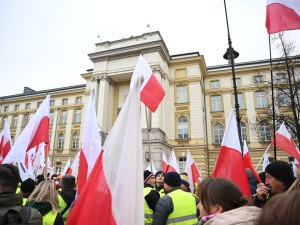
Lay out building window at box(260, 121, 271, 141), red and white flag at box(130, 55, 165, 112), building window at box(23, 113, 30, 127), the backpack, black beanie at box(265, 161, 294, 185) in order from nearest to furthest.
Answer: the backpack < black beanie at box(265, 161, 294, 185) < red and white flag at box(130, 55, 165, 112) < building window at box(260, 121, 271, 141) < building window at box(23, 113, 30, 127)

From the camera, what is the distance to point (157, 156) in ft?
68.5

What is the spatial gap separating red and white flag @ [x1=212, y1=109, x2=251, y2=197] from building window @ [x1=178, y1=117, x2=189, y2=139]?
818 inches

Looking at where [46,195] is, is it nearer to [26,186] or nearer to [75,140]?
[26,186]

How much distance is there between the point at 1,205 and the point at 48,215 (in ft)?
2.67

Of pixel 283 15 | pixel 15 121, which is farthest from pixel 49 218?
pixel 15 121

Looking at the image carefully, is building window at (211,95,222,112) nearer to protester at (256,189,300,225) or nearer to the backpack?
the backpack

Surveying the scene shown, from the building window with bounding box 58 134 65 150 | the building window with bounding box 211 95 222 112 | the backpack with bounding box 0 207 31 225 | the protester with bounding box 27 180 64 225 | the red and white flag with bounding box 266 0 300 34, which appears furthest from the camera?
the building window with bounding box 58 134 65 150

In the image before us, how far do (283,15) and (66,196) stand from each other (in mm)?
5030

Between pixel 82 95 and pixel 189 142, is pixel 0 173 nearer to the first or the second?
pixel 189 142

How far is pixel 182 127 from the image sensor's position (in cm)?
2534

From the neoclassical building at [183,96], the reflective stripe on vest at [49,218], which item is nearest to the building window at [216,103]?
the neoclassical building at [183,96]

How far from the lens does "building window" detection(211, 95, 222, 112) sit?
27.9 m

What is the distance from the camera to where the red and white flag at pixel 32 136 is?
492 centimetres

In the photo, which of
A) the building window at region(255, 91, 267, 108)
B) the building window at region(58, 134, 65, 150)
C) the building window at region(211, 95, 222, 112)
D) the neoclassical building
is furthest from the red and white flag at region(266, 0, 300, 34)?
the building window at region(58, 134, 65, 150)
